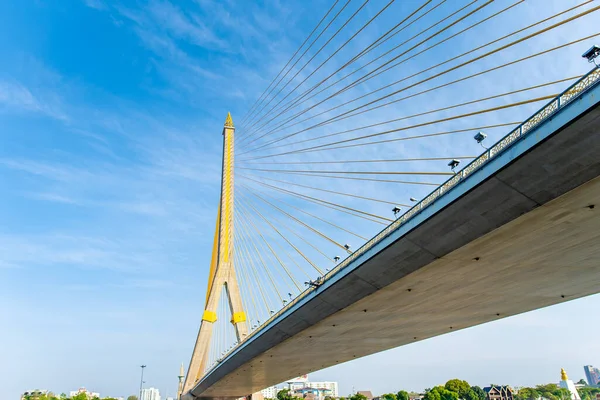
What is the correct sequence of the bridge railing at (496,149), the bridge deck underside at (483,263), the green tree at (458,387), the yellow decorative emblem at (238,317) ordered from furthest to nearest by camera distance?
1. the green tree at (458,387)
2. the yellow decorative emblem at (238,317)
3. the bridge deck underside at (483,263)
4. the bridge railing at (496,149)

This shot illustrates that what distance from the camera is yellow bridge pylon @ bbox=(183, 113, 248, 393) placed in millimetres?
45750

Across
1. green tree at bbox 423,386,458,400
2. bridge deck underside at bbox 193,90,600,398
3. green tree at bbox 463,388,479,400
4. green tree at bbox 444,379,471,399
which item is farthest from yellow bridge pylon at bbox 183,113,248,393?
green tree at bbox 463,388,479,400

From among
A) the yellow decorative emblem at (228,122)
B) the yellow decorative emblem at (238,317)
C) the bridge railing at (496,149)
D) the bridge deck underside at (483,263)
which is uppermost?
the yellow decorative emblem at (228,122)

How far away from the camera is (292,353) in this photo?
3941 cm

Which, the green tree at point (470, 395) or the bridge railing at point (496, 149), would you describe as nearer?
the bridge railing at point (496, 149)

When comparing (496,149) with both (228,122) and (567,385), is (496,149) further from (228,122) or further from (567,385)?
(567,385)

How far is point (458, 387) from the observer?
105000 millimetres

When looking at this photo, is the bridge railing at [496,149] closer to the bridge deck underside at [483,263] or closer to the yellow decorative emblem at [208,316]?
the bridge deck underside at [483,263]

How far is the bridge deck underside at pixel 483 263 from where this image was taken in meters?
13.9

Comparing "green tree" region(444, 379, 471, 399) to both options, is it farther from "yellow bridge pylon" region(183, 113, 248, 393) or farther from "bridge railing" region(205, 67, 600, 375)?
"bridge railing" region(205, 67, 600, 375)

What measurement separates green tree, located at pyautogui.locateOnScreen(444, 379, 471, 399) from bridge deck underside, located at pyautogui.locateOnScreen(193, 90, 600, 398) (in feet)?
249

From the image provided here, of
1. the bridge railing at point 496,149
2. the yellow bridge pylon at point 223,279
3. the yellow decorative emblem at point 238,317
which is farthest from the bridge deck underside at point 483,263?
the yellow bridge pylon at point 223,279

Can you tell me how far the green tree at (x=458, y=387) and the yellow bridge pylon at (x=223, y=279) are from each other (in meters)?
72.7

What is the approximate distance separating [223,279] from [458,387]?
7819cm
